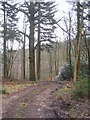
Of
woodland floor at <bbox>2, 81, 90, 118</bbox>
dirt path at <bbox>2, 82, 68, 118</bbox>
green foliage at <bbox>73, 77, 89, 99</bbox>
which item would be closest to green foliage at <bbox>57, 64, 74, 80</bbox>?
woodland floor at <bbox>2, 81, 90, 118</bbox>

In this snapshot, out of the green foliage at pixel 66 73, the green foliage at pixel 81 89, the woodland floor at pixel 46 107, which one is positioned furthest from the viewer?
the green foliage at pixel 66 73

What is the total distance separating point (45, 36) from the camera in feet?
62.8

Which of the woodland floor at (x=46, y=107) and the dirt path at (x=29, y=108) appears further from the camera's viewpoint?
the woodland floor at (x=46, y=107)

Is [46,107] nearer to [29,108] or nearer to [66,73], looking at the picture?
[29,108]

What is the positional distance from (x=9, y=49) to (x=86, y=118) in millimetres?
17577

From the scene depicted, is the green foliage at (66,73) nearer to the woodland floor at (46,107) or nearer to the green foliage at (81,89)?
the woodland floor at (46,107)

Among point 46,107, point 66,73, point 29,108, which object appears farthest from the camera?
point 66,73

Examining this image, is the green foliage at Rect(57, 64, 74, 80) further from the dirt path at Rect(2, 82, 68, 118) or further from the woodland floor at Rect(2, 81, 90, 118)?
the dirt path at Rect(2, 82, 68, 118)

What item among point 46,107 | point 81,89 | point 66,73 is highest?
point 81,89

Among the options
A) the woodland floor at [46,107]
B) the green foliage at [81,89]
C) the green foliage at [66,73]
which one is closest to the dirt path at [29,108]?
the woodland floor at [46,107]

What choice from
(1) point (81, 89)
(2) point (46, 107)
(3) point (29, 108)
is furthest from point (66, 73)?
(3) point (29, 108)

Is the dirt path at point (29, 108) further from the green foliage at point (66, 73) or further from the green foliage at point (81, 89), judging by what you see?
the green foliage at point (66, 73)

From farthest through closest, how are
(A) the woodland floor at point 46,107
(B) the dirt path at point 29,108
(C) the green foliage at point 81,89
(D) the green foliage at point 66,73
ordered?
(D) the green foliage at point 66,73, (C) the green foliage at point 81,89, (A) the woodland floor at point 46,107, (B) the dirt path at point 29,108

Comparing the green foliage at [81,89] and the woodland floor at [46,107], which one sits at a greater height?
the green foliage at [81,89]
